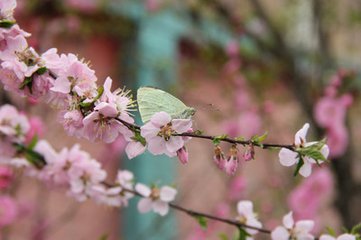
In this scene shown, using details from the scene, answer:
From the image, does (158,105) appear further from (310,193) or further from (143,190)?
(310,193)

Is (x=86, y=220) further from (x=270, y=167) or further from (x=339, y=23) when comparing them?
(x=339, y=23)

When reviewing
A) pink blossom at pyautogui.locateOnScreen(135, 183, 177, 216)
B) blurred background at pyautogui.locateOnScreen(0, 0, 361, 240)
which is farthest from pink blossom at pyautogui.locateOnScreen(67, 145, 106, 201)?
blurred background at pyautogui.locateOnScreen(0, 0, 361, 240)

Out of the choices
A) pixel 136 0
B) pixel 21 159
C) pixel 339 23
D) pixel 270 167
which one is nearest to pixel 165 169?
pixel 270 167

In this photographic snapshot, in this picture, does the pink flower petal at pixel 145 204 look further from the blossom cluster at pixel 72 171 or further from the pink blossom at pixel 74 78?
the pink blossom at pixel 74 78

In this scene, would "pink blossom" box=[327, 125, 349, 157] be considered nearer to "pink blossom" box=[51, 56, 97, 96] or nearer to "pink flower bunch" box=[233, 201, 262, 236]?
"pink flower bunch" box=[233, 201, 262, 236]

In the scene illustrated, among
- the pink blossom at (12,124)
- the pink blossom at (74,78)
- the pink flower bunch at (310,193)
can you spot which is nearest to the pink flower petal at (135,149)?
the pink blossom at (74,78)
